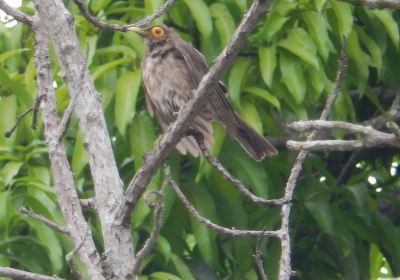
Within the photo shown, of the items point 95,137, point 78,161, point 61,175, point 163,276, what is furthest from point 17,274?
point 78,161

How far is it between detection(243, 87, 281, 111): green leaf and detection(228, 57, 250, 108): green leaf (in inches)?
2.2

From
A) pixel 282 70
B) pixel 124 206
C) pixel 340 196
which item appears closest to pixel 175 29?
pixel 282 70

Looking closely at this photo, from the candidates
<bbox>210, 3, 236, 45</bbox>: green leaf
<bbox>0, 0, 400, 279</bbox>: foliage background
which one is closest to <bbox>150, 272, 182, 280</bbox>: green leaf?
<bbox>0, 0, 400, 279</bbox>: foliage background

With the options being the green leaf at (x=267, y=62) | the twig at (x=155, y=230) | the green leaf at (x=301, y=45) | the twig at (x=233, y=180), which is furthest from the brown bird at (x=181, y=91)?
the twig at (x=155, y=230)

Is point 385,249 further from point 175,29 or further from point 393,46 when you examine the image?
point 175,29

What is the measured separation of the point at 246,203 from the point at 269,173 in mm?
190

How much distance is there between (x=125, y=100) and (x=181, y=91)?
0.87 meters

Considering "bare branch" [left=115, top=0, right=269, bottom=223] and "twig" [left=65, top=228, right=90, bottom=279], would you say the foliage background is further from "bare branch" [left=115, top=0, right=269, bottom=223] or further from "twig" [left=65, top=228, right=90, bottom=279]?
"twig" [left=65, top=228, right=90, bottom=279]

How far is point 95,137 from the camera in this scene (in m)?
3.76

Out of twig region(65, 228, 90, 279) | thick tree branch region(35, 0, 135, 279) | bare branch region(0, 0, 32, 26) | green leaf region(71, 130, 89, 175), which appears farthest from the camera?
green leaf region(71, 130, 89, 175)

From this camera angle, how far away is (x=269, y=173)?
5.81m

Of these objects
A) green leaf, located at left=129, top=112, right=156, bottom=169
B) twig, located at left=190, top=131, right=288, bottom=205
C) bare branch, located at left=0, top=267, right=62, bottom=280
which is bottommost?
green leaf, located at left=129, top=112, right=156, bottom=169

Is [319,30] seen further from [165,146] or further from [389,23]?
[165,146]

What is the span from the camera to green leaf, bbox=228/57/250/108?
212 inches
